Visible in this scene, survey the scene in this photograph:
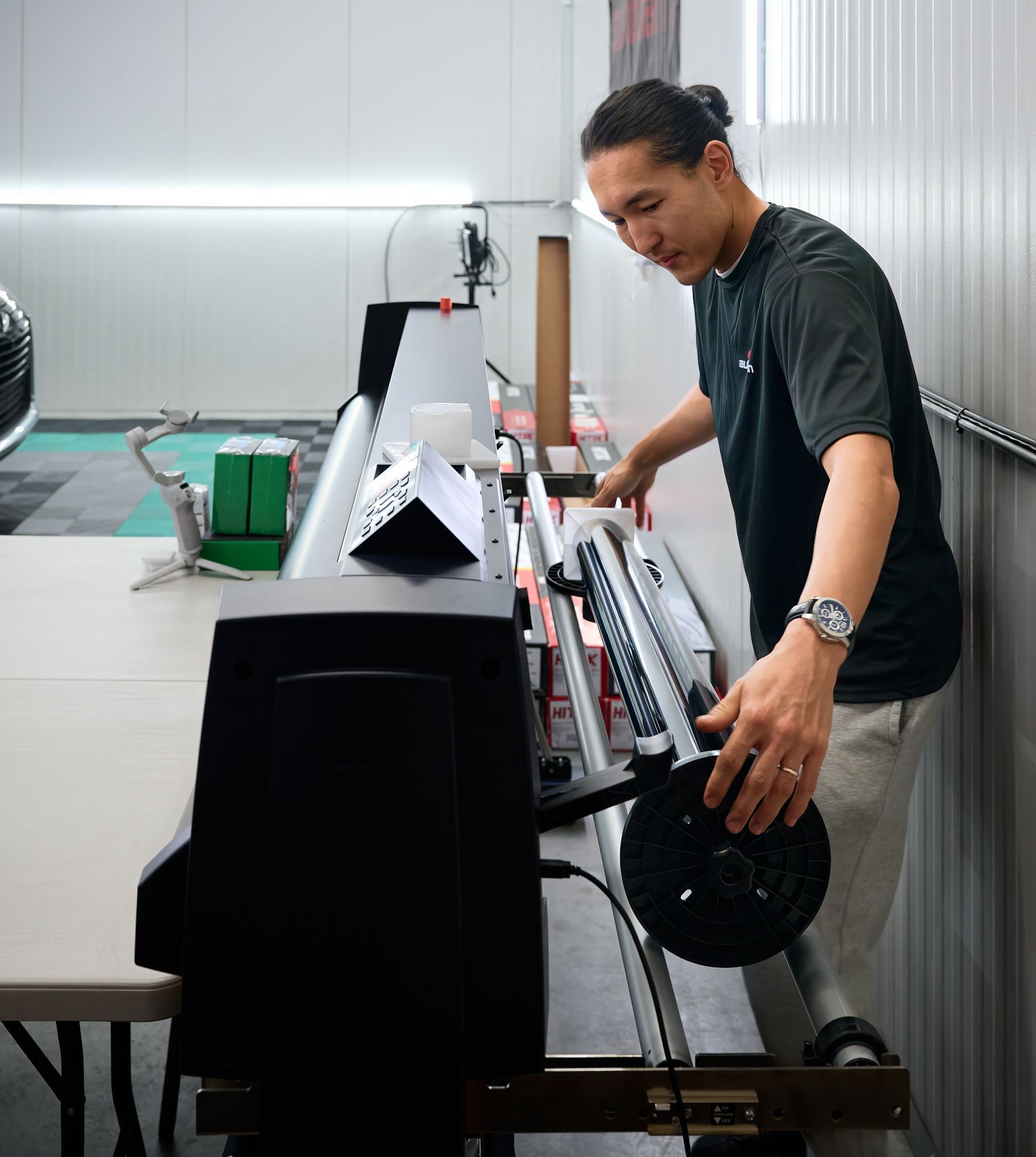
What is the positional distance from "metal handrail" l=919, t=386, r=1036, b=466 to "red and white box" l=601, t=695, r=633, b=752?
157 centimetres

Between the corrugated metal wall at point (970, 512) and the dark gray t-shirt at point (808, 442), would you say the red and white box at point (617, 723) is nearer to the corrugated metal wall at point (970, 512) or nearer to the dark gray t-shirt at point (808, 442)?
the corrugated metal wall at point (970, 512)

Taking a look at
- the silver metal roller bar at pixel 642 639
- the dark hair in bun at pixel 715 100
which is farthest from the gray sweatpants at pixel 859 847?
the dark hair in bun at pixel 715 100

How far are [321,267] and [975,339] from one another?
681 cm

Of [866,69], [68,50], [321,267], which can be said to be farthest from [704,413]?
[68,50]

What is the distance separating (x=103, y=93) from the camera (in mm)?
7402

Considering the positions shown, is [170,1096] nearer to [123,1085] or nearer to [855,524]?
[123,1085]

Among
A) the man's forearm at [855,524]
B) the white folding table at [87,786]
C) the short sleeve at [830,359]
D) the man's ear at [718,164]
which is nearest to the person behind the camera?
the man's forearm at [855,524]

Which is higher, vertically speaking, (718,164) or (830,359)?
(718,164)

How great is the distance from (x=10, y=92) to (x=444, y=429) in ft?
24.7

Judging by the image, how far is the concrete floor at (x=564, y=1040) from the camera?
1895 mm

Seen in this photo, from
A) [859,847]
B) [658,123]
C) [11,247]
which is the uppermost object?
[11,247]

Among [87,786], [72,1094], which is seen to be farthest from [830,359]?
[72,1094]

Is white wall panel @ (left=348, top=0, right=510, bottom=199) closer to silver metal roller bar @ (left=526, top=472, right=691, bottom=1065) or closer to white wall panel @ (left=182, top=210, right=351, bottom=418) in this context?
white wall panel @ (left=182, top=210, right=351, bottom=418)

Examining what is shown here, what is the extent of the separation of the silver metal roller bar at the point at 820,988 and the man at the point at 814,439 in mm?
299
